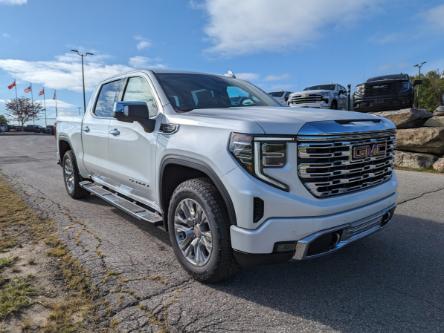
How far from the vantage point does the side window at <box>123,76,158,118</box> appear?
384 cm

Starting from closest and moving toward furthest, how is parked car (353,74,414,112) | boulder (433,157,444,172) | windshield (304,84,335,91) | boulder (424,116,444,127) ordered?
boulder (433,157,444,172) → boulder (424,116,444,127) → parked car (353,74,414,112) → windshield (304,84,335,91)

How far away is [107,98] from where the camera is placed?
514 centimetres

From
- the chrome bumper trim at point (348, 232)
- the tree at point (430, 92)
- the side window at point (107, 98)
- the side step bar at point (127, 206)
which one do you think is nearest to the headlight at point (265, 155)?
the chrome bumper trim at point (348, 232)

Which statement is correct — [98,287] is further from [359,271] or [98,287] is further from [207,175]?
[359,271]

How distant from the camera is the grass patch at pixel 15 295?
275 cm

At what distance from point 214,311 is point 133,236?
6.31ft

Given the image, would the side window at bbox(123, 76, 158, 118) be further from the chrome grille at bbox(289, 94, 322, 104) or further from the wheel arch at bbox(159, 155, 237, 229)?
the chrome grille at bbox(289, 94, 322, 104)

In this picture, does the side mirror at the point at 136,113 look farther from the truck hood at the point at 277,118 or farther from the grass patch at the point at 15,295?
the grass patch at the point at 15,295

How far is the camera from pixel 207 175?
9.82ft

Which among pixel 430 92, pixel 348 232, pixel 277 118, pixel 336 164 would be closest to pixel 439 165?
pixel 348 232

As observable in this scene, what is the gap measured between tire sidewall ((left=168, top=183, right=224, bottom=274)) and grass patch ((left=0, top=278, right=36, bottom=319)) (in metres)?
1.22

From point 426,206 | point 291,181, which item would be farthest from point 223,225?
point 426,206

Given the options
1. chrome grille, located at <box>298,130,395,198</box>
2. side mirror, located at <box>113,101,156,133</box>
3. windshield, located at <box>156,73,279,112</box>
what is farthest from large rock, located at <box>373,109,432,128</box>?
side mirror, located at <box>113,101,156,133</box>

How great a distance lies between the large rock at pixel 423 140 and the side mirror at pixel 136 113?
835cm
